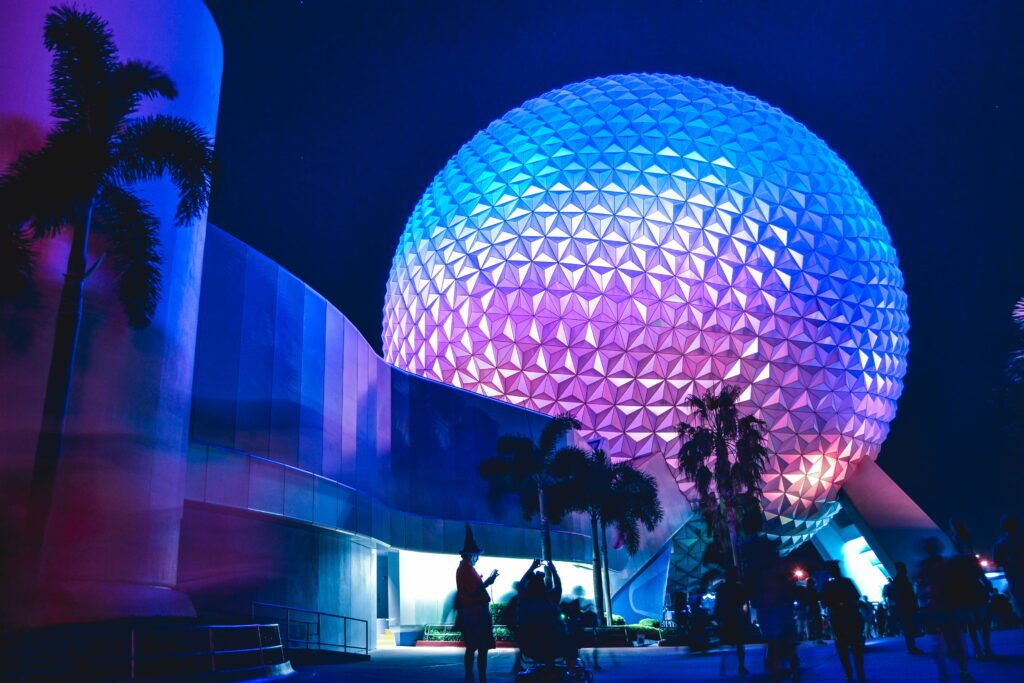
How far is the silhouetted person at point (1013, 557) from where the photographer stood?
942 cm

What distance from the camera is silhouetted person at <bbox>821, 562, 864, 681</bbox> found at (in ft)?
30.6

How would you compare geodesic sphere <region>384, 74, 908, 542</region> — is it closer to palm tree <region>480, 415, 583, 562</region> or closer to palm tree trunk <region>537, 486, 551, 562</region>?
palm tree <region>480, 415, 583, 562</region>

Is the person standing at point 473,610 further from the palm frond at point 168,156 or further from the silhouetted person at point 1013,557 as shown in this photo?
the palm frond at point 168,156

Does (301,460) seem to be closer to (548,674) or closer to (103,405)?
(103,405)

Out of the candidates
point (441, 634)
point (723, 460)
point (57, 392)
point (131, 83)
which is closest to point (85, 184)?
point (131, 83)

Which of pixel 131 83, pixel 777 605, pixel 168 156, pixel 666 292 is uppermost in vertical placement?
pixel 666 292

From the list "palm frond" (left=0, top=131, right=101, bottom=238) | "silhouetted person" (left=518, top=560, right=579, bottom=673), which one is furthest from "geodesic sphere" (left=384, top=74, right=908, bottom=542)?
"silhouetted person" (left=518, top=560, right=579, bottom=673)

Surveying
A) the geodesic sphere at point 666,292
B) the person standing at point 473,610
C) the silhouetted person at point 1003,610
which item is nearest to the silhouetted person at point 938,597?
the person standing at point 473,610

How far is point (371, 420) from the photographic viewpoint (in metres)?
25.4

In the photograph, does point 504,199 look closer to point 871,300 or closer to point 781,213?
point 781,213

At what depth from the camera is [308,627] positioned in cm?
1938

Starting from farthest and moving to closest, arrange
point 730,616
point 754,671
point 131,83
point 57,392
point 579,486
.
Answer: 1. point 579,486
2. point 131,83
3. point 754,671
4. point 730,616
5. point 57,392

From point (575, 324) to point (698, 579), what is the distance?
15.3m

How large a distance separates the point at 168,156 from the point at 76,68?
179 centimetres
